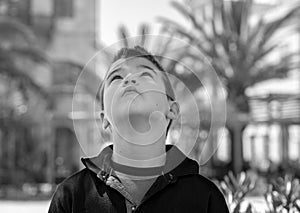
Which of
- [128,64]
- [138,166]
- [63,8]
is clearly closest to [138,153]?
[138,166]

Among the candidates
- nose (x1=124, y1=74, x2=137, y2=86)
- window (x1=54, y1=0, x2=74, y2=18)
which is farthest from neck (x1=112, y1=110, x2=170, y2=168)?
window (x1=54, y1=0, x2=74, y2=18)

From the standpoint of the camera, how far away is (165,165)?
1950 mm

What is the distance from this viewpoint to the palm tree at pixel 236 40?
18.9 m

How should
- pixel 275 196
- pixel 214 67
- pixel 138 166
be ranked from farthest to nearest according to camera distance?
pixel 214 67 → pixel 275 196 → pixel 138 166

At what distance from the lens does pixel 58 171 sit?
23.8m

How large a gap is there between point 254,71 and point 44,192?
706cm

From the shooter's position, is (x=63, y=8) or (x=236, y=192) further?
(x=63, y=8)

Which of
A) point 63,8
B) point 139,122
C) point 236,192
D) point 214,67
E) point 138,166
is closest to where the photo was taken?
point 139,122

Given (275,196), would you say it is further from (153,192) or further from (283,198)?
(153,192)

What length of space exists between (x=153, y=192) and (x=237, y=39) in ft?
57.6

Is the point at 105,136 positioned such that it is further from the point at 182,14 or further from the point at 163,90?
the point at 182,14

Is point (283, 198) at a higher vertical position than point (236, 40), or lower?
lower

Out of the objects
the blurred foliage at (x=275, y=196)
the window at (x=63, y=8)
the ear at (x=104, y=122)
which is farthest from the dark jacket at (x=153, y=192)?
the window at (x=63, y=8)

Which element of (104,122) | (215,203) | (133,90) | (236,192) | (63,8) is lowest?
(236,192)
